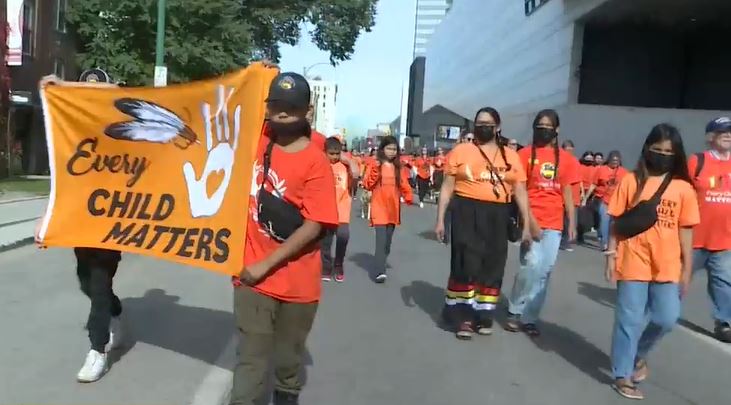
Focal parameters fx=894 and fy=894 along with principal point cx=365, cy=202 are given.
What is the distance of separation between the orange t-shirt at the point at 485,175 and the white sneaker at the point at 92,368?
10.8ft

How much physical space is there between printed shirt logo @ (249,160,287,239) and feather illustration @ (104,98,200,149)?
2.59ft

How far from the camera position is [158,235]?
5.05m

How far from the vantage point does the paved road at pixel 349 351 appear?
5441 mm

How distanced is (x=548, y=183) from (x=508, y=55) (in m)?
44.6

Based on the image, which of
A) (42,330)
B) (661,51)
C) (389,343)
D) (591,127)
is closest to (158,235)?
(42,330)

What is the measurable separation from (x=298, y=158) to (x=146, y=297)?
4332 mm

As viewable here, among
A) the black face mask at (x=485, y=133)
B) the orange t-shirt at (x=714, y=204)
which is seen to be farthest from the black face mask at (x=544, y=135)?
the orange t-shirt at (x=714, y=204)

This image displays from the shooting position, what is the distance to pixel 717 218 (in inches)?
306

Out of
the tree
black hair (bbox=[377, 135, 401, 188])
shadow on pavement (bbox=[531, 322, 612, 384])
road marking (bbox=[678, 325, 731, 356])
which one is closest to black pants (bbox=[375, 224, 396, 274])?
black hair (bbox=[377, 135, 401, 188])

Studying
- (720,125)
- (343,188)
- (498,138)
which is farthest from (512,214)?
(343,188)

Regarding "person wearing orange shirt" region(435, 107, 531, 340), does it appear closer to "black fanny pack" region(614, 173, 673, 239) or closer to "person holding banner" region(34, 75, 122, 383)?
"black fanny pack" region(614, 173, 673, 239)

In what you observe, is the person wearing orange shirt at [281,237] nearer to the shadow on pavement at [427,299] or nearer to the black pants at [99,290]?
the black pants at [99,290]

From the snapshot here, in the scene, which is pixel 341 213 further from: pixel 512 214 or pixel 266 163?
pixel 266 163

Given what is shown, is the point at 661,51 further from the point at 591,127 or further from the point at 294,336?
the point at 294,336
